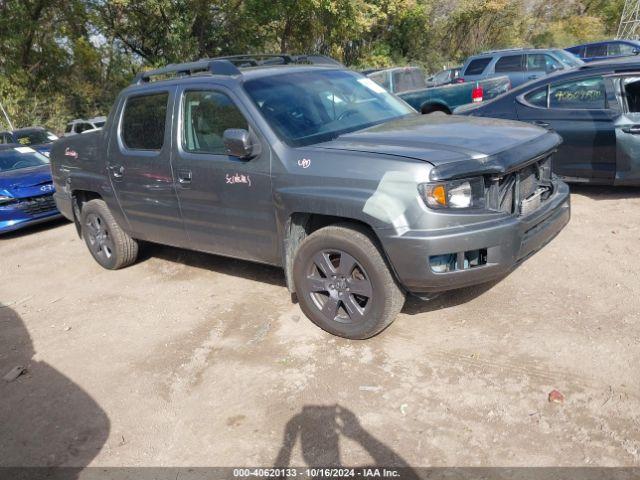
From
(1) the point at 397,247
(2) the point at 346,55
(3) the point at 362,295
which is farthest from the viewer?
(2) the point at 346,55

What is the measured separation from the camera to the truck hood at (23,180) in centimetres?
802

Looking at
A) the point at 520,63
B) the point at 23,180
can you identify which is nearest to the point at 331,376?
the point at 23,180

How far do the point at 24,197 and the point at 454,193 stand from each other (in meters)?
7.16

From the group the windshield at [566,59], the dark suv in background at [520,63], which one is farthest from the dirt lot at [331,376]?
the windshield at [566,59]

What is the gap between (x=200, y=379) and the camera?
139 inches

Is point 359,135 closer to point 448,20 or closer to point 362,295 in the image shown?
point 362,295

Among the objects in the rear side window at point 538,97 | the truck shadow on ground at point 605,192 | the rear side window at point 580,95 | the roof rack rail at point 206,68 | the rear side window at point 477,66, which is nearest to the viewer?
the roof rack rail at point 206,68

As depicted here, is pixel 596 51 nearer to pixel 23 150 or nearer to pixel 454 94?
pixel 454 94

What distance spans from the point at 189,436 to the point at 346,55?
27555 millimetres

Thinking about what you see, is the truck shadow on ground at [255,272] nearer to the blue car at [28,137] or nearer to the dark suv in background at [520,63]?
the blue car at [28,137]

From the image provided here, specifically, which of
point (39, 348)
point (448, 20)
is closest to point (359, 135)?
point (39, 348)

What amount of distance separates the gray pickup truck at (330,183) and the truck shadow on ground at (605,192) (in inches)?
100

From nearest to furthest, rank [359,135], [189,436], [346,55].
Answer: [189,436] → [359,135] → [346,55]

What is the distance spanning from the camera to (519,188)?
3.45 metres
